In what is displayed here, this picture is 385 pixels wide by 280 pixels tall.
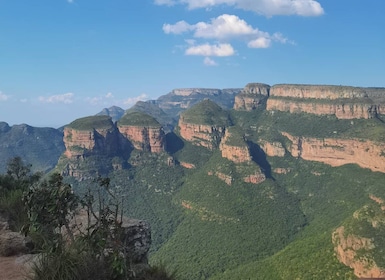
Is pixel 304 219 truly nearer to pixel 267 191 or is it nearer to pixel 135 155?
pixel 267 191

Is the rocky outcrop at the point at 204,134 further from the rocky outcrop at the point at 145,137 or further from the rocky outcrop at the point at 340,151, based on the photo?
the rocky outcrop at the point at 340,151

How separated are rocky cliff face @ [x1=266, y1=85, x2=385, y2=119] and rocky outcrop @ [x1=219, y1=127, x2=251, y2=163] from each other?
38.8m

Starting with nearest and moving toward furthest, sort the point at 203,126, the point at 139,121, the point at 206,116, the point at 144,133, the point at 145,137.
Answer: the point at 144,133 → the point at 145,137 → the point at 139,121 → the point at 203,126 → the point at 206,116

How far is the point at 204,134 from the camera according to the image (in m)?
155

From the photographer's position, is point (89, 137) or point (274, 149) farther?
point (274, 149)

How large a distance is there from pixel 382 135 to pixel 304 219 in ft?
115

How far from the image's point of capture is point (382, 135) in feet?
362

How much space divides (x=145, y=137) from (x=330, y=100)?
250 feet

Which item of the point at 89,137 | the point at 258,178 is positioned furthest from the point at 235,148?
the point at 89,137

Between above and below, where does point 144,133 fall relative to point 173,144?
above

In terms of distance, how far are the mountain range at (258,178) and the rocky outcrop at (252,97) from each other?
53cm

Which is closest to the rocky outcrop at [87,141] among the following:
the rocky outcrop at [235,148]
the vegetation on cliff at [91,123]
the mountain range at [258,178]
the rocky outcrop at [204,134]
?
the mountain range at [258,178]

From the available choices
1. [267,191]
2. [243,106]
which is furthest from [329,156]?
[243,106]

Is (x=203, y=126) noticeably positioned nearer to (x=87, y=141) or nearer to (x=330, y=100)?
(x=87, y=141)
